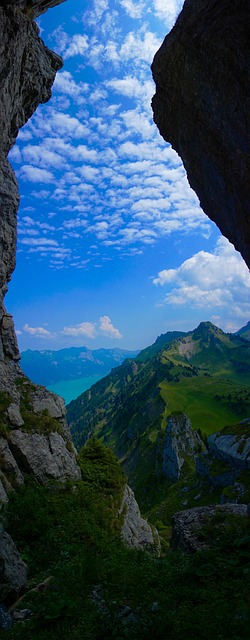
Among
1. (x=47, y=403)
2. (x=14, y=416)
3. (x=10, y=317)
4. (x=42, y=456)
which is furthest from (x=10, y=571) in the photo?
(x=10, y=317)

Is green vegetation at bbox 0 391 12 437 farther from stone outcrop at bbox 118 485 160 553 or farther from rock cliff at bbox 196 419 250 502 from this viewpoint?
rock cliff at bbox 196 419 250 502

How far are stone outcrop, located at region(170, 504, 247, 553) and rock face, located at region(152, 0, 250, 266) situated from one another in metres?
14.3

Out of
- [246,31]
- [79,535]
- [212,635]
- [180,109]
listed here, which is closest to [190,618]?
[212,635]

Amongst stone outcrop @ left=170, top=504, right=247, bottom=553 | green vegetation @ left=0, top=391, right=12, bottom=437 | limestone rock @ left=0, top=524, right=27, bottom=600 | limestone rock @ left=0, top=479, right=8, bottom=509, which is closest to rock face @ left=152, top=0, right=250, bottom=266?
stone outcrop @ left=170, top=504, right=247, bottom=553

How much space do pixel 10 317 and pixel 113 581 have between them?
96.3 feet

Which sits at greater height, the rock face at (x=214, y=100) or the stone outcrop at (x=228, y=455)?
the rock face at (x=214, y=100)

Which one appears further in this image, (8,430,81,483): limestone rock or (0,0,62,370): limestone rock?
(8,430,81,483): limestone rock

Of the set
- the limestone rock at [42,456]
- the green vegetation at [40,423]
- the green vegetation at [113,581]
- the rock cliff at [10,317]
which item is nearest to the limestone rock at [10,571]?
the green vegetation at [113,581]

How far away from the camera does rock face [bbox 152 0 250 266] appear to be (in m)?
10.7

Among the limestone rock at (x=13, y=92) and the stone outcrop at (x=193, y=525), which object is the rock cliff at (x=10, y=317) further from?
the stone outcrop at (x=193, y=525)

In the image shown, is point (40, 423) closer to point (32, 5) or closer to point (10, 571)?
point (10, 571)

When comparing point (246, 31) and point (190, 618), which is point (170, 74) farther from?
point (190, 618)

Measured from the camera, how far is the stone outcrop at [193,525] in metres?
16.5

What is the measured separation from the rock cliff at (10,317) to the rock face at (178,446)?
96.7 meters
